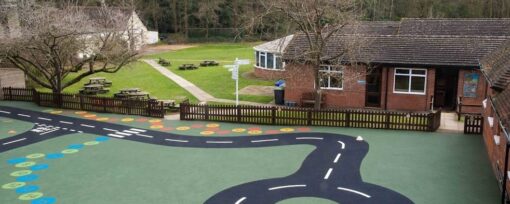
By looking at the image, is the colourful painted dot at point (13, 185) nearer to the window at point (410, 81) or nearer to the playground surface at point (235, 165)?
the playground surface at point (235, 165)

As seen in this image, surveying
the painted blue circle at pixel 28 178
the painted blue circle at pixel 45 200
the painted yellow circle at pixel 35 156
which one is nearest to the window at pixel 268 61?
the painted yellow circle at pixel 35 156

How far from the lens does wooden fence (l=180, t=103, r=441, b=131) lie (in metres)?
20.6

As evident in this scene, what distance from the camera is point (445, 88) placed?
25.7 meters

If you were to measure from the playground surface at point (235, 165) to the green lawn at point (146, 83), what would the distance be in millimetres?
8613

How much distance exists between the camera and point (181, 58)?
52906 millimetres

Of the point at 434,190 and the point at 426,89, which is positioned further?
the point at 426,89

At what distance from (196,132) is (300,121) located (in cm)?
486

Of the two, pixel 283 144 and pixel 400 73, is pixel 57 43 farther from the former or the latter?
pixel 400 73

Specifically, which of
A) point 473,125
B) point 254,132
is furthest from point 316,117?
point 473,125

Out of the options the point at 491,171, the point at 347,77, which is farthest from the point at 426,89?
the point at 491,171

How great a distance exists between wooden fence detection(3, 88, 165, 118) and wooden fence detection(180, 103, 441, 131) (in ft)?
6.21

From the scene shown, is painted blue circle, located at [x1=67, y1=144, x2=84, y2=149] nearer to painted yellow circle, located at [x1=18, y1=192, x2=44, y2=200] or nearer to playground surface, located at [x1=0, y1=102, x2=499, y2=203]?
playground surface, located at [x1=0, y1=102, x2=499, y2=203]

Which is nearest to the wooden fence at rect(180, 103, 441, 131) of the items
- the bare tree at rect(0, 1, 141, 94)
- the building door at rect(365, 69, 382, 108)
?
the building door at rect(365, 69, 382, 108)

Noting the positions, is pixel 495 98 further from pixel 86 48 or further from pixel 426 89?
pixel 86 48
